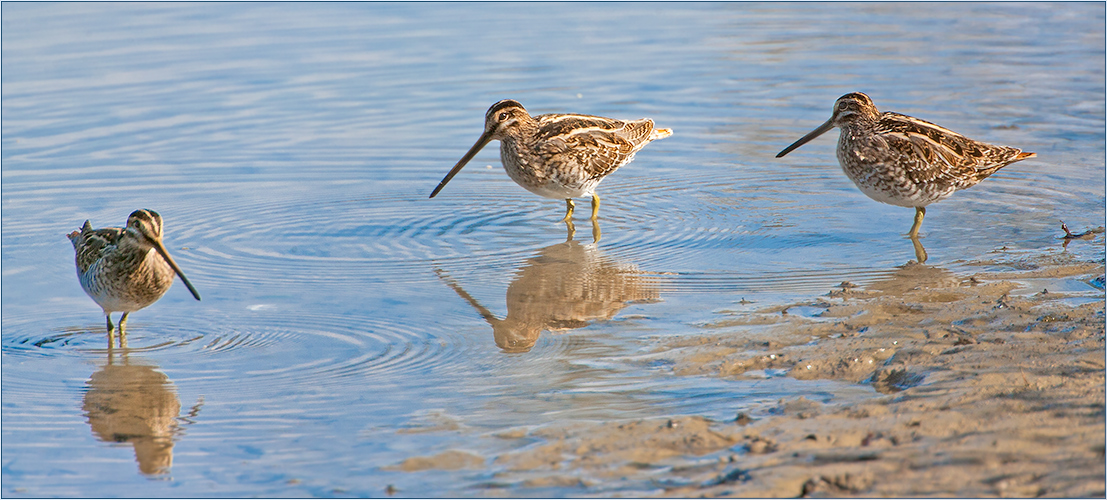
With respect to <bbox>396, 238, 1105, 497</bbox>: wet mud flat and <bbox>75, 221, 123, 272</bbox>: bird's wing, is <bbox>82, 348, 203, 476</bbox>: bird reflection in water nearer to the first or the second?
<bbox>75, 221, 123, 272</bbox>: bird's wing

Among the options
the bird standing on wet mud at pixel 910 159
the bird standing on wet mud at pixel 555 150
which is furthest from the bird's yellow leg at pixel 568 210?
the bird standing on wet mud at pixel 910 159

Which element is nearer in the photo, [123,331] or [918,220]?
[123,331]

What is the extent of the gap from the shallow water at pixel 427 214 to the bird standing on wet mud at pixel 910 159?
1.25 feet

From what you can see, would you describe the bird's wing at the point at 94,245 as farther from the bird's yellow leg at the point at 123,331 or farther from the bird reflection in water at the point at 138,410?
the bird reflection in water at the point at 138,410

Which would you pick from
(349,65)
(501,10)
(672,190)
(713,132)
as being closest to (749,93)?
(713,132)

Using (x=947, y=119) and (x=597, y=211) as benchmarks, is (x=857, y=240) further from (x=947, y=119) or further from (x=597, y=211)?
(x=947, y=119)

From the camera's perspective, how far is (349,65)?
15133 millimetres

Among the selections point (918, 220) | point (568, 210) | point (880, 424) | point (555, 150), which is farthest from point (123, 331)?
point (918, 220)

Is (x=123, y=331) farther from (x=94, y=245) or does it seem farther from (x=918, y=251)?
(x=918, y=251)

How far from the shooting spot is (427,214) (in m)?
9.38

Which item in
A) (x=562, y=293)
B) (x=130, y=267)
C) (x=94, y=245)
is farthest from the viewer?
(x=562, y=293)

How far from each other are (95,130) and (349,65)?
390 cm

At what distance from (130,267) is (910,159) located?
5266mm

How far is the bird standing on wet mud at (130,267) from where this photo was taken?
6242 millimetres
